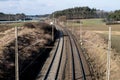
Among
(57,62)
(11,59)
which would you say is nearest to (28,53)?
(57,62)

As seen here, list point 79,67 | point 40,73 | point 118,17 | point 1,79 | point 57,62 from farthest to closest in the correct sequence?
point 118,17, point 57,62, point 79,67, point 40,73, point 1,79

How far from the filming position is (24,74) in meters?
28.5

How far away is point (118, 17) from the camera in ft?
544

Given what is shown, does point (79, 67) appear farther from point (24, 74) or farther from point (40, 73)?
point (24, 74)

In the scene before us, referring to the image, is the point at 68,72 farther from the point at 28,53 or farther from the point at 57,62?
the point at 28,53

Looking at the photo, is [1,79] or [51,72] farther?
[51,72]

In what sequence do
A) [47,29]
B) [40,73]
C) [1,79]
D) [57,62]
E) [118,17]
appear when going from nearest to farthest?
[1,79]
[40,73]
[57,62]
[47,29]
[118,17]

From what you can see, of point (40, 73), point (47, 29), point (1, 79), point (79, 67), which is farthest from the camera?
point (47, 29)

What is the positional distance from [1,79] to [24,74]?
427cm

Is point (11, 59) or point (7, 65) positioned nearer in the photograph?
point (7, 65)

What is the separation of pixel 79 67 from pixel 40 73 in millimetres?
5142

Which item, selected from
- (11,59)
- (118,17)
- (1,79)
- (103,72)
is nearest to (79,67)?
(103,72)

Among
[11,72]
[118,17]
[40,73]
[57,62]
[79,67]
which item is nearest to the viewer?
[11,72]

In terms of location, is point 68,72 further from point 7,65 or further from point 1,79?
point 1,79
